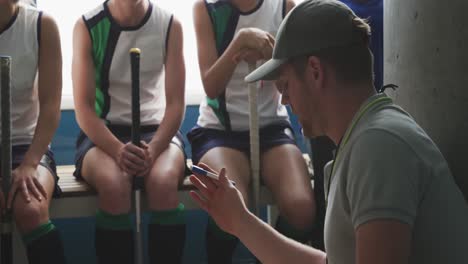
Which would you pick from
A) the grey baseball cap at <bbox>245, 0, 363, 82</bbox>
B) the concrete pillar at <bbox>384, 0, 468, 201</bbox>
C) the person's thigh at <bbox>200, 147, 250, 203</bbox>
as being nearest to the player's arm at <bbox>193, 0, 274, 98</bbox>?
the person's thigh at <bbox>200, 147, 250, 203</bbox>

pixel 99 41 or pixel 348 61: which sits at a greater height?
pixel 348 61

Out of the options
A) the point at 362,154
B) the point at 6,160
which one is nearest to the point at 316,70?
the point at 362,154

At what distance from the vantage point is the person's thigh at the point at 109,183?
2461 millimetres

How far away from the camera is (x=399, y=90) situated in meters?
1.77

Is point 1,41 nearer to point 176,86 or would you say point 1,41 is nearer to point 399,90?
point 176,86

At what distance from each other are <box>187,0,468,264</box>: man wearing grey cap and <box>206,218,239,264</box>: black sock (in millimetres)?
1114

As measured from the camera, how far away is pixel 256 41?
2.52 meters

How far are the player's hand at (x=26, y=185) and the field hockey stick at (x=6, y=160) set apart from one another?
47 mm

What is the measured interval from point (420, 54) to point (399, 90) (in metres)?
0.17

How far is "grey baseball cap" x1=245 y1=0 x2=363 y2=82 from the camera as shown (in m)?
1.30

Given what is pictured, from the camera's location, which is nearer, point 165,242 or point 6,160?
point 6,160

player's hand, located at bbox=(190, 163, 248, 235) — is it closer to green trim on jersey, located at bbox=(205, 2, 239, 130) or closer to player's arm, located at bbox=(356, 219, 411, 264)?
player's arm, located at bbox=(356, 219, 411, 264)

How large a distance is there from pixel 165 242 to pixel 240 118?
0.57 m

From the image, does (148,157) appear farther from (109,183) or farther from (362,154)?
(362,154)
